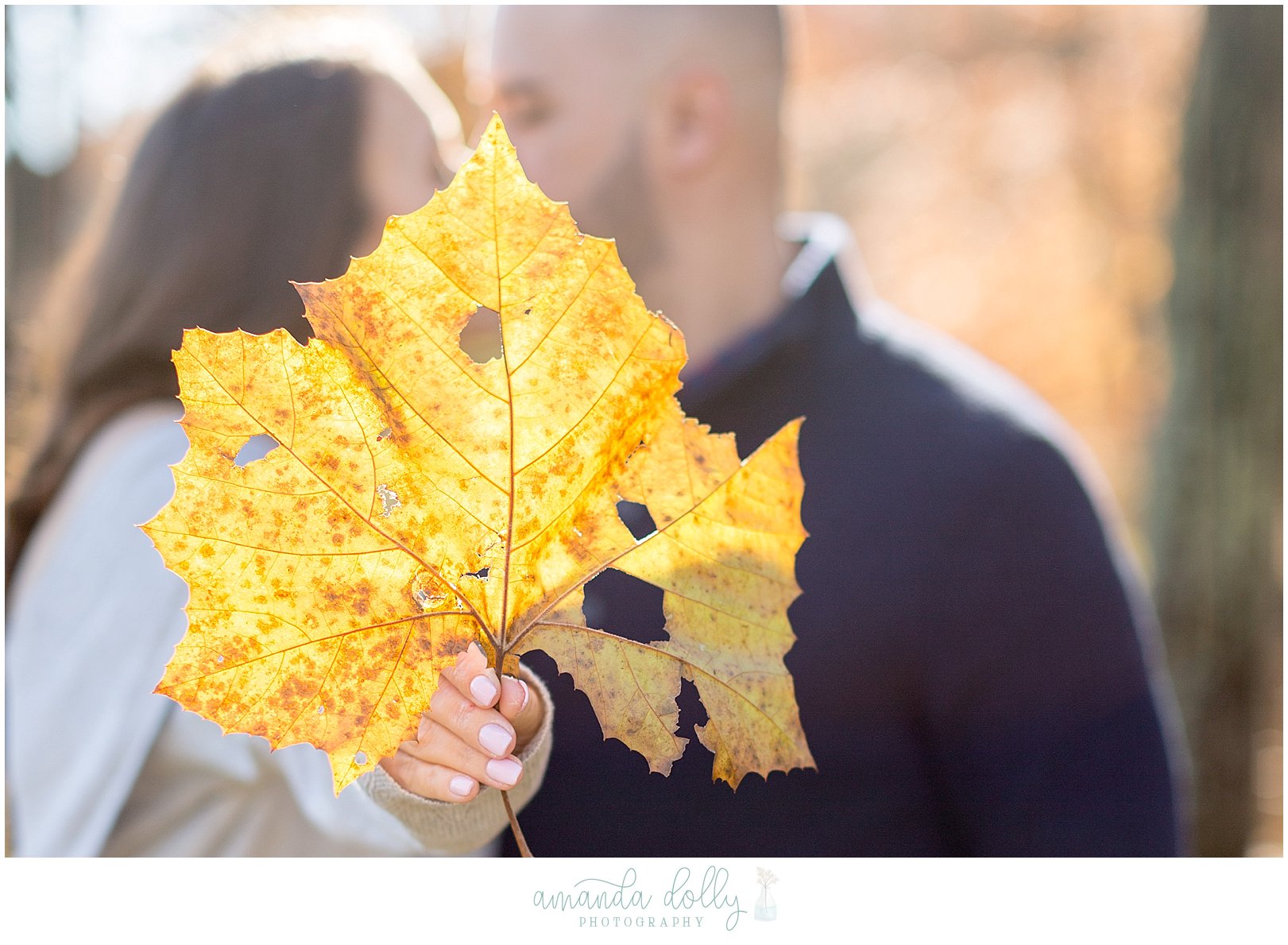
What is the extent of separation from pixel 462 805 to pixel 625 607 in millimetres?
142

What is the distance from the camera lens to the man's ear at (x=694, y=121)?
2.81 ft

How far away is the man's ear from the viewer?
33.8 inches

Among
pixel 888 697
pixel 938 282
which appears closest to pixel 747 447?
pixel 888 697

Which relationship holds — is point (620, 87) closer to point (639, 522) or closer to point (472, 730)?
point (639, 522)

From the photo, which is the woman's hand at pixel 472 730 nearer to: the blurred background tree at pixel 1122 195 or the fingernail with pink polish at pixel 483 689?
the fingernail with pink polish at pixel 483 689

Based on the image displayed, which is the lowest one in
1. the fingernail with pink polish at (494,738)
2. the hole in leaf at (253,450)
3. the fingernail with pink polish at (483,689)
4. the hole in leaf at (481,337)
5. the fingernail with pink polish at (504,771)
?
the fingernail with pink polish at (504,771)

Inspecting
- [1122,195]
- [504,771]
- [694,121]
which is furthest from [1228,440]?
[1122,195]

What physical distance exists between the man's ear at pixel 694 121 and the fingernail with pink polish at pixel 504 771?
700 millimetres

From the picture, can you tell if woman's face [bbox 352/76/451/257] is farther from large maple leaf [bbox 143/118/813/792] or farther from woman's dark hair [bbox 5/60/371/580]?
large maple leaf [bbox 143/118/813/792]

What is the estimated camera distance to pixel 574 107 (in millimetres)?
787

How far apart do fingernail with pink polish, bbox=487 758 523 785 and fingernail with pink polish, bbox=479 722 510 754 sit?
0.04ft

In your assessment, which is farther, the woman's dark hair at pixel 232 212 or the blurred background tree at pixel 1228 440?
the blurred background tree at pixel 1228 440
